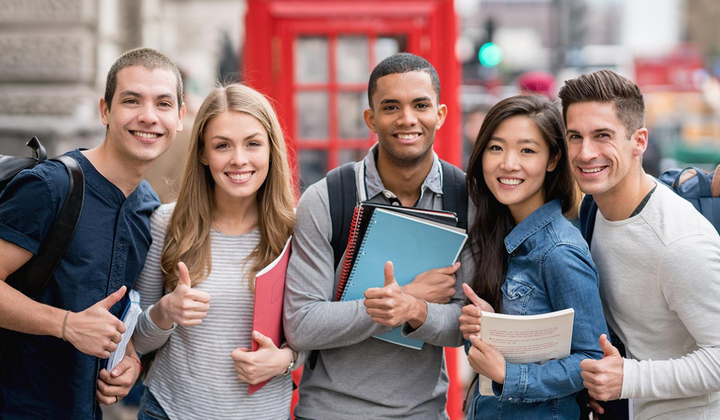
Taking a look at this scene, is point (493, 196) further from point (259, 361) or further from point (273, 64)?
point (273, 64)

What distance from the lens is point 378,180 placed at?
2326 millimetres

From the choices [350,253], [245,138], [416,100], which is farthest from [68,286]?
[416,100]

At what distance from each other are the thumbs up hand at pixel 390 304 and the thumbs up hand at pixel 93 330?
2.45 feet

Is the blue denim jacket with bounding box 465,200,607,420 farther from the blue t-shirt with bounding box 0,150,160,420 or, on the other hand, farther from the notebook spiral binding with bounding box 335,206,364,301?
the blue t-shirt with bounding box 0,150,160,420

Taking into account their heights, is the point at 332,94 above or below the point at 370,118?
above

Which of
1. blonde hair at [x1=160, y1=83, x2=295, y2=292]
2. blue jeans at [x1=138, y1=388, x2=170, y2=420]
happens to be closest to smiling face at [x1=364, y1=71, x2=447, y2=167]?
blonde hair at [x1=160, y1=83, x2=295, y2=292]

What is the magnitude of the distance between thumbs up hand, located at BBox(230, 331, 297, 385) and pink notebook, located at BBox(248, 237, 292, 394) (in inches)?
1.3

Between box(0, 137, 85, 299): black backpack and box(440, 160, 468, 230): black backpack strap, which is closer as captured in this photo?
box(0, 137, 85, 299): black backpack

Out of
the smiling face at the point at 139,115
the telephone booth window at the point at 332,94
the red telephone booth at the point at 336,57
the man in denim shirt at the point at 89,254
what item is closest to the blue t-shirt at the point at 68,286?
the man in denim shirt at the point at 89,254

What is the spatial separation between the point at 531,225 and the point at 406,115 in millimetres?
544

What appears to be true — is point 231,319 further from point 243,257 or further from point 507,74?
point 507,74

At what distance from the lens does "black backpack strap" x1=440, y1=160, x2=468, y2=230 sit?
7.59ft

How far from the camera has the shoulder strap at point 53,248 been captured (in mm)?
1997

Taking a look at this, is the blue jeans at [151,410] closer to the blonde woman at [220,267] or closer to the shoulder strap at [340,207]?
the blonde woman at [220,267]
